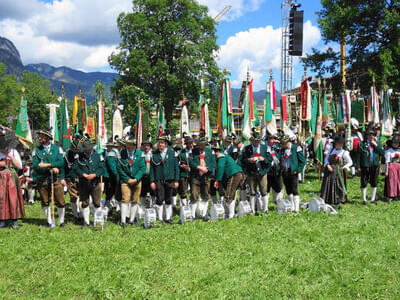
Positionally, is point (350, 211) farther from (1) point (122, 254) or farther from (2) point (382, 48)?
(2) point (382, 48)

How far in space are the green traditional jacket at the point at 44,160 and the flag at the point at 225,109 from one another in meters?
5.09

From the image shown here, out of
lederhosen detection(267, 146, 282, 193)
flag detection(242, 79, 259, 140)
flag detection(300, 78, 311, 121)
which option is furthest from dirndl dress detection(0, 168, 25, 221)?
flag detection(300, 78, 311, 121)

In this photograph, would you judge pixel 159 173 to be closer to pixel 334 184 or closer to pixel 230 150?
pixel 230 150

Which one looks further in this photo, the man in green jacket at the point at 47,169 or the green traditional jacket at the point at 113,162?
the green traditional jacket at the point at 113,162

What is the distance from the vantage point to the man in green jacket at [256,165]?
32.4 feet

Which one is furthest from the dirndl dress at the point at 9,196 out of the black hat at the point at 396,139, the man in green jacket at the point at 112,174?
the black hat at the point at 396,139

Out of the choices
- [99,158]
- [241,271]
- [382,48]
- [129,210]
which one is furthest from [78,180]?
[382,48]

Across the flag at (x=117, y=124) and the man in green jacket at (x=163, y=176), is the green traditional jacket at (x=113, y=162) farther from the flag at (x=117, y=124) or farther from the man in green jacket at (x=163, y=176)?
the flag at (x=117, y=124)

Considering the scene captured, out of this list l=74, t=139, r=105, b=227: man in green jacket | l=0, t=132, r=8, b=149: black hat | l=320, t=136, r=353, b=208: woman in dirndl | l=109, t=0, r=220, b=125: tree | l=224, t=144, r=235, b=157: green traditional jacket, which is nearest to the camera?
l=0, t=132, r=8, b=149: black hat

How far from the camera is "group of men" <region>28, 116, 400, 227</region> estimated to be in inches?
359

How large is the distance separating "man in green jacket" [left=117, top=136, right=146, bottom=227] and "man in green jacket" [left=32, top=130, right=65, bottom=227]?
1549 millimetres

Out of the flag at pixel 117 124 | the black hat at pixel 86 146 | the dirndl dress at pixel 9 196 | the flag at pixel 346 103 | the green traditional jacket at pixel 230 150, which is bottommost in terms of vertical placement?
the dirndl dress at pixel 9 196

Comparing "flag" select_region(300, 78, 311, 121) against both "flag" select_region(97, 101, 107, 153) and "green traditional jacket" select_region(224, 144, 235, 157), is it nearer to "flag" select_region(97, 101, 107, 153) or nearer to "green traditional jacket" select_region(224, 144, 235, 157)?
"green traditional jacket" select_region(224, 144, 235, 157)

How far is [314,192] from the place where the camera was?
13.4m
